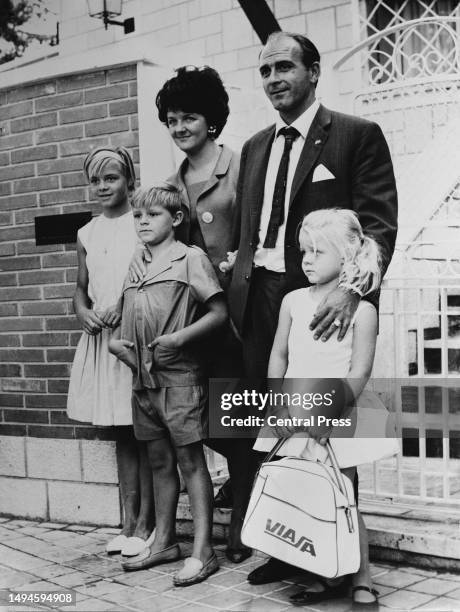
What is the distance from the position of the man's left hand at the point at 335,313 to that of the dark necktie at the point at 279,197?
38 cm

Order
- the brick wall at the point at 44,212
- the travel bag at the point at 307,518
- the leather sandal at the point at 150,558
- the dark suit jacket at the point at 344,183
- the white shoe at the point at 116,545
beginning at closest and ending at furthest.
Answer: the travel bag at the point at 307,518 → the dark suit jacket at the point at 344,183 → the leather sandal at the point at 150,558 → the white shoe at the point at 116,545 → the brick wall at the point at 44,212

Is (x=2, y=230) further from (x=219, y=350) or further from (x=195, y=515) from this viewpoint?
(x=195, y=515)

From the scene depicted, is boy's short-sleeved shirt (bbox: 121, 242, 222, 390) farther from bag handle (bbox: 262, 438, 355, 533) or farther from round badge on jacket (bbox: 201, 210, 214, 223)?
bag handle (bbox: 262, 438, 355, 533)

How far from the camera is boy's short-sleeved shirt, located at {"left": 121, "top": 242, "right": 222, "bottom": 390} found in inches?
130

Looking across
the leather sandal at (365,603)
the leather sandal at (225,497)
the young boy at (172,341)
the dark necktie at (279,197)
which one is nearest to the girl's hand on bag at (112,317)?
the young boy at (172,341)

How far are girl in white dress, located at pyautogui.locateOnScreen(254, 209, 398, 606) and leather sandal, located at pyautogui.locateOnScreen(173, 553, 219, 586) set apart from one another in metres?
0.41

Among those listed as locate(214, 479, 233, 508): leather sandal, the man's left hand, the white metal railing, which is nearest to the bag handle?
the man's left hand

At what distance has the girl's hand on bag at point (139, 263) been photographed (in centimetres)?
339

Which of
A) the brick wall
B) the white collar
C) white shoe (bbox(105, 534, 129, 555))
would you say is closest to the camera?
the white collar

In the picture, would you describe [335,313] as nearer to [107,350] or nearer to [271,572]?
[271,572]

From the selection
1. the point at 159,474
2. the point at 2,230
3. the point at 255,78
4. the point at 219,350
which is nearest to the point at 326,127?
the point at 219,350

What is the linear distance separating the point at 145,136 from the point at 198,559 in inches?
76.4

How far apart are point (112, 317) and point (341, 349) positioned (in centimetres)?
112

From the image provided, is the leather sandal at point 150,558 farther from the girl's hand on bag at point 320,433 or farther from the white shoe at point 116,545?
the girl's hand on bag at point 320,433
